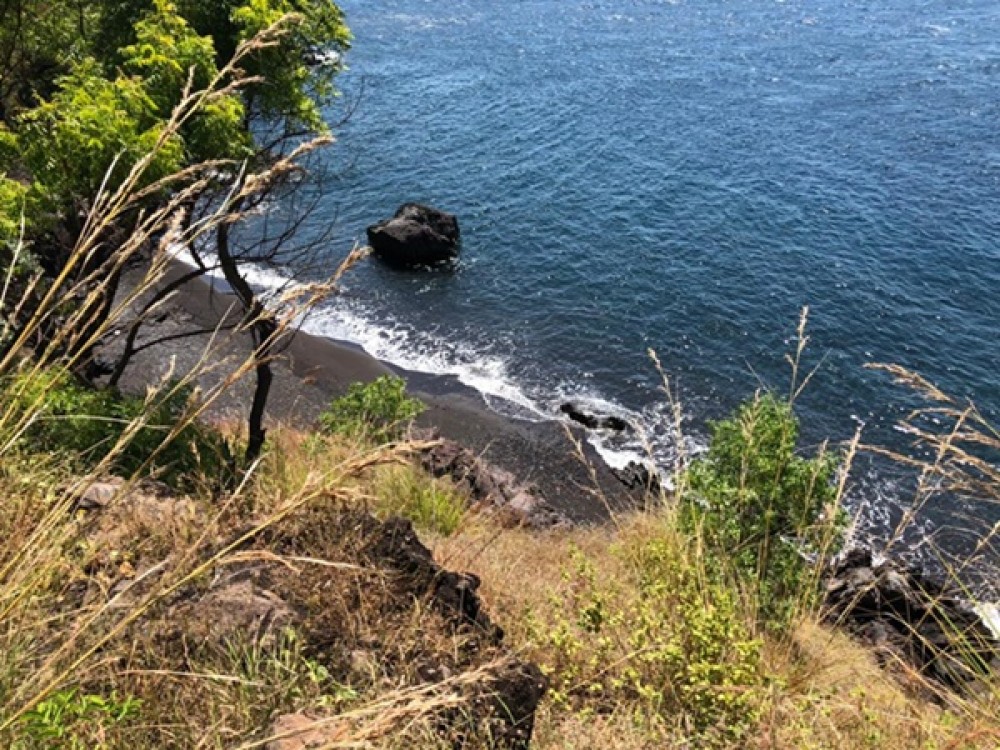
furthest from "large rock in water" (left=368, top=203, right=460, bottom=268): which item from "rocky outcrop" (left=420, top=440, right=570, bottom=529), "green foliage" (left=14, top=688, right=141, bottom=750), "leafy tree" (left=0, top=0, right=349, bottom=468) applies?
"green foliage" (left=14, top=688, right=141, bottom=750)

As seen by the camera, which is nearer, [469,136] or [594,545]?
[594,545]

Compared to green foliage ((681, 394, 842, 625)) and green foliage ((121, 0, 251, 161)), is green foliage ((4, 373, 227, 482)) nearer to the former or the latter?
green foliage ((121, 0, 251, 161))

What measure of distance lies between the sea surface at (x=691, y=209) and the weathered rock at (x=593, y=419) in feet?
1.17

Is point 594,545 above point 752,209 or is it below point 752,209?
above

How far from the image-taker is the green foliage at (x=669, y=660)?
11.9 ft

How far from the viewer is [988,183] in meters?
30.1

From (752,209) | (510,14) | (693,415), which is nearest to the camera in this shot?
(693,415)

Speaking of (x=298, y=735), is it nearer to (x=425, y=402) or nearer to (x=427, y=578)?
(x=427, y=578)

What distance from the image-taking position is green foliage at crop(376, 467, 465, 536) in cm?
816

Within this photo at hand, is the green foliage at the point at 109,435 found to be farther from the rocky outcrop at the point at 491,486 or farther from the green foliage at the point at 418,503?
the rocky outcrop at the point at 491,486

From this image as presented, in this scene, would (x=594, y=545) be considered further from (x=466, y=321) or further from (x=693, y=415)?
(x=466, y=321)

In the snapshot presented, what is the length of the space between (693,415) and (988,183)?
58.5ft

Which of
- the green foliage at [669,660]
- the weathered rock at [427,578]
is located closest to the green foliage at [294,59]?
the weathered rock at [427,578]

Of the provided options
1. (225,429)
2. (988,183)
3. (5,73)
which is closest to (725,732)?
(225,429)
